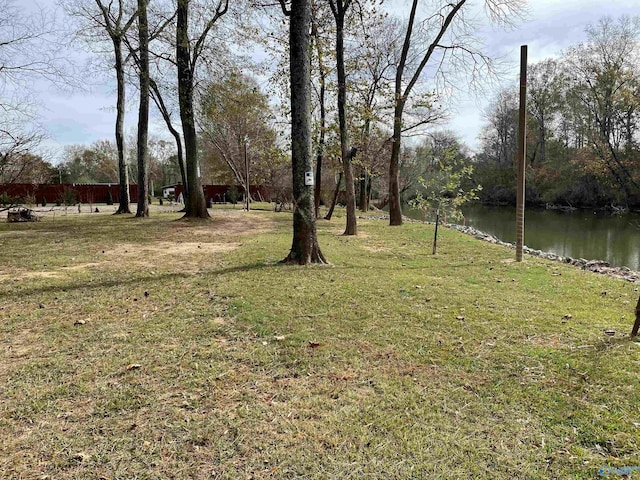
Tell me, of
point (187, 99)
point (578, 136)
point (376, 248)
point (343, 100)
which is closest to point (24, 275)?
point (376, 248)

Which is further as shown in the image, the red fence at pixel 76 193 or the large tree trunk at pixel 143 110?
the red fence at pixel 76 193

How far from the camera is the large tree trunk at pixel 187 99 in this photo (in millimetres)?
11797

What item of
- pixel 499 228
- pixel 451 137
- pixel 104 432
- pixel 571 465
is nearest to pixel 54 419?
pixel 104 432

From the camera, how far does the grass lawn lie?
1779 mm

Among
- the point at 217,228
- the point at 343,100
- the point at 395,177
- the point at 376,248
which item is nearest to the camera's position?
the point at 376,248

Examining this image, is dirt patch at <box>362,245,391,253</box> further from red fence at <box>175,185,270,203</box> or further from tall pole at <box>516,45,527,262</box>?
red fence at <box>175,185,270,203</box>

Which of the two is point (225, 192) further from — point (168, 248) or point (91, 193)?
point (168, 248)

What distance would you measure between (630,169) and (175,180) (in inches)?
1761

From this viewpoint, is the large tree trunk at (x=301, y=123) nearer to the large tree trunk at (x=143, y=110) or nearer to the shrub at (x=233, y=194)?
the large tree trunk at (x=143, y=110)

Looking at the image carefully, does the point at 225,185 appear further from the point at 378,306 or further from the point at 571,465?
the point at 571,465

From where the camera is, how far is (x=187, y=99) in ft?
40.0

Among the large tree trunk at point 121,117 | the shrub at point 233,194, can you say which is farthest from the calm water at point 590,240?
the shrub at point 233,194

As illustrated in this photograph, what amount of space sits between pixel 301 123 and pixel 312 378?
415 cm

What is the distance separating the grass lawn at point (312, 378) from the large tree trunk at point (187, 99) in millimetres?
7873
